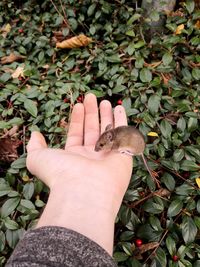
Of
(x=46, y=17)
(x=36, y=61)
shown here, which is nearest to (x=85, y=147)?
(x=36, y=61)

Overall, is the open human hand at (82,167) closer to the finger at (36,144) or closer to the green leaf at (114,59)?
the finger at (36,144)

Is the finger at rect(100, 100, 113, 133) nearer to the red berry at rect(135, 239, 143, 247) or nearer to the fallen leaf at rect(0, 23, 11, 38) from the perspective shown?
the red berry at rect(135, 239, 143, 247)

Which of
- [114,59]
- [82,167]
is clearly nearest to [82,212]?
[82,167]

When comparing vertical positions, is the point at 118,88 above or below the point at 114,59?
below

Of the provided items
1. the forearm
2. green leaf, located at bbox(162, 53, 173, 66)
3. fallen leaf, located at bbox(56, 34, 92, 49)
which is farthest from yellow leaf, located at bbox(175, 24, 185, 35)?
the forearm

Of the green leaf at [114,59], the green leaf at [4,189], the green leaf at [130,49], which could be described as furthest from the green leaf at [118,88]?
the green leaf at [4,189]

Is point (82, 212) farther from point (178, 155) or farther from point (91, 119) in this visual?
point (178, 155)
